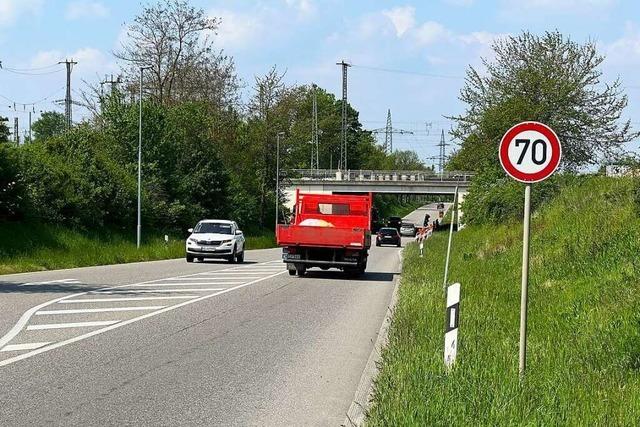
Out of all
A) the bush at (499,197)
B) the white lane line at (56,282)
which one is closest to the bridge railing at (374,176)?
the bush at (499,197)

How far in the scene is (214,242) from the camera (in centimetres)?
3594

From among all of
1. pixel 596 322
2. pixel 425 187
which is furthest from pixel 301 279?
pixel 425 187

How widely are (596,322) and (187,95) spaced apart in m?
63.8

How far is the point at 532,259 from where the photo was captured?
875 inches

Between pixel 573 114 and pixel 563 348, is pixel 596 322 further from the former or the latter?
pixel 573 114

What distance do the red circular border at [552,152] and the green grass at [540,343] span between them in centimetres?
183

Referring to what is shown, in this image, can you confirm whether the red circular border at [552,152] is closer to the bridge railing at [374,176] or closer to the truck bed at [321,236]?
the truck bed at [321,236]

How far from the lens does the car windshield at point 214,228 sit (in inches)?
1444

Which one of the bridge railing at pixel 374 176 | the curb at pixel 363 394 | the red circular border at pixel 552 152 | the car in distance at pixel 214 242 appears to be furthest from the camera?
the bridge railing at pixel 374 176

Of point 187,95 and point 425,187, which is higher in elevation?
point 187,95

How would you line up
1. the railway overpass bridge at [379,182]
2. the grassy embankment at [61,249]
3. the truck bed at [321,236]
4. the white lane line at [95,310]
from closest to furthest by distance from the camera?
the white lane line at [95,310] → the truck bed at [321,236] → the grassy embankment at [61,249] → the railway overpass bridge at [379,182]

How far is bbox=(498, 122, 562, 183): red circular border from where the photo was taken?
29.6ft

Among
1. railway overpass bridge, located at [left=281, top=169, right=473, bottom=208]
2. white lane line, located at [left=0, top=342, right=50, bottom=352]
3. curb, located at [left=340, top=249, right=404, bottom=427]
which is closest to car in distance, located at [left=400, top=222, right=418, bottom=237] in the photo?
railway overpass bridge, located at [left=281, top=169, right=473, bottom=208]

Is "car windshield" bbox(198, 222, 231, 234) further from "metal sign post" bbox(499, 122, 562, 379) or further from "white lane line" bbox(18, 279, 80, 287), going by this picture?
"metal sign post" bbox(499, 122, 562, 379)
